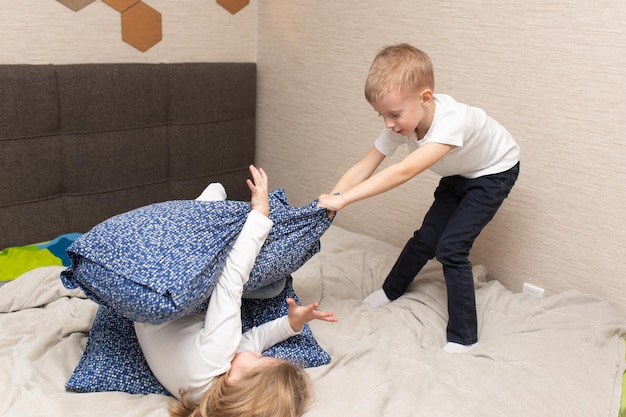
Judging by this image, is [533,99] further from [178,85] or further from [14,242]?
[14,242]

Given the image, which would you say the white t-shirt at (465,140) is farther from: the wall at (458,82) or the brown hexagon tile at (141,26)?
the brown hexagon tile at (141,26)

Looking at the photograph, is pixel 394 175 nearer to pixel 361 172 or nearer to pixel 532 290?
pixel 361 172

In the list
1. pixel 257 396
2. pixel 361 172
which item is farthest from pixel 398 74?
pixel 257 396

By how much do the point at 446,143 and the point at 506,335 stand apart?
2.02 ft

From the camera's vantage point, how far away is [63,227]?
2250 mm

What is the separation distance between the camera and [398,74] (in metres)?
1.60

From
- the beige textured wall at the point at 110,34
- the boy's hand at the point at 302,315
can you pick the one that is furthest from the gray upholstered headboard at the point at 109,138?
the boy's hand at the point at 302,315

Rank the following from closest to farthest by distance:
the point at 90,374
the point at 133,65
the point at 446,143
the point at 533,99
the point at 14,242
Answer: the point at 90,374 < the point at 446,143 < the point at 533,99 < the point at 14,242 < the point at 133,65

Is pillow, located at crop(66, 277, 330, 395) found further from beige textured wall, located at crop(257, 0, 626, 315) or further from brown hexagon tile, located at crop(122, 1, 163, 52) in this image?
brown hexagon tile, located at crop(122, 1, 163, 52)

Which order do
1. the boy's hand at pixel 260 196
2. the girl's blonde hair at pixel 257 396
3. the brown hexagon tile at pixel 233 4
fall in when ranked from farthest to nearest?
the brown hexagon tile at pixel 233 4 < the boy's hand at pixel 260 196 < the girl's blonde hair at pixel 257 396

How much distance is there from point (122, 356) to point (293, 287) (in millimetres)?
668

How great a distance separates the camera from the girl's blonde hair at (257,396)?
128 centimetres

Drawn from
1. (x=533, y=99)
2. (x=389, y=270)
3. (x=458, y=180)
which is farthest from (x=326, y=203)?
(x=533, y=99)

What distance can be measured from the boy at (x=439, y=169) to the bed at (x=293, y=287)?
11 cm
